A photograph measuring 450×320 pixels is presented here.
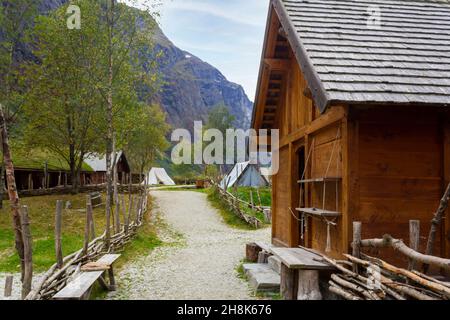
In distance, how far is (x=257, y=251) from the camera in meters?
9.59

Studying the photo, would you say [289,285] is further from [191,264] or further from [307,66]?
[191,264]

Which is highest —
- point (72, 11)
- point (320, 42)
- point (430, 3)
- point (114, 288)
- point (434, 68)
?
point (72, 11)

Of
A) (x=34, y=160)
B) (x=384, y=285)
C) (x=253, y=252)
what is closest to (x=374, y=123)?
(x=384, y=285)

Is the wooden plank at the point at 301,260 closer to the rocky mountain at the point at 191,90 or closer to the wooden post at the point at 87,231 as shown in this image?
the wooden post at the point at 87,231

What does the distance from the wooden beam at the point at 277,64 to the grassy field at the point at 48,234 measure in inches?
232

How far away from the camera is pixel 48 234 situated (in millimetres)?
13070

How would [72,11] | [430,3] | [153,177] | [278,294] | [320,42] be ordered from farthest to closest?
[153,177], [72,11], [430,3], [278,294], [320,42]

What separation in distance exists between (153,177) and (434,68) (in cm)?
4411

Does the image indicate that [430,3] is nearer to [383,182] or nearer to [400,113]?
[400,113]

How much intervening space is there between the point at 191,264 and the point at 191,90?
11056 cm

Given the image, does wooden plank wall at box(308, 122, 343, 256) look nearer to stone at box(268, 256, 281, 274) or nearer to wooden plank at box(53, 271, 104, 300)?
stone at box(268, 256, 281, 274)

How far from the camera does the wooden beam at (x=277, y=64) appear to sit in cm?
835
